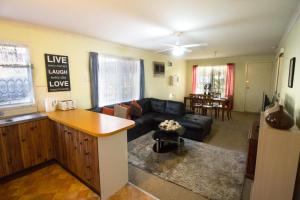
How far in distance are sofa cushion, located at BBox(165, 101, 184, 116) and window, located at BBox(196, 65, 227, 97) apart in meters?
3.54

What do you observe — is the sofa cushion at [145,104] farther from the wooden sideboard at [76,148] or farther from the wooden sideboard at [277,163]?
the wooden sideboard at [277,163]

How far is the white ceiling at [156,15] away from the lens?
6.38 ft

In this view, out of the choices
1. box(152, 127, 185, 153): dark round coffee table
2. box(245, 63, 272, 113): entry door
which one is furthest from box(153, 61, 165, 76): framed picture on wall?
box(245, 63, 272, 113): entry door

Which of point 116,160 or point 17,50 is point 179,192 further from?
point 17,50

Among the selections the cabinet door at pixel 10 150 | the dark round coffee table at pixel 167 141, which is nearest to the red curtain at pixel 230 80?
the dark round coffee table at pixel 167 141

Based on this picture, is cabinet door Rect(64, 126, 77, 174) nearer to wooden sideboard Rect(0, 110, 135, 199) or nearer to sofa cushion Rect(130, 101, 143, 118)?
wooden sideboard Rect(0, 110, 135, 199)

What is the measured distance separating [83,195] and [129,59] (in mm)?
3648

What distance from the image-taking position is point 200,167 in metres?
2.57

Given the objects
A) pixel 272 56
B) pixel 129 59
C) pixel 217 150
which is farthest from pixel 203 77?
pixel 217 150

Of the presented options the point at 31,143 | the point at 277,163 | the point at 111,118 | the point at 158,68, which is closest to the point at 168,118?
the point at 111,118

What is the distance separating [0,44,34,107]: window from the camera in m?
2.43

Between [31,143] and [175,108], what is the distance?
11.1 ft

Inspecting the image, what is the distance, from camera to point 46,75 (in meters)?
2.89

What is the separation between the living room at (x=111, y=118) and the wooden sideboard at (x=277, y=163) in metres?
0.01
